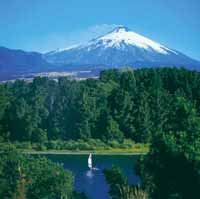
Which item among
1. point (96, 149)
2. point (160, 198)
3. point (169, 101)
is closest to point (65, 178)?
point (160, 198)

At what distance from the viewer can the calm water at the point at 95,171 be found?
27.0 metres

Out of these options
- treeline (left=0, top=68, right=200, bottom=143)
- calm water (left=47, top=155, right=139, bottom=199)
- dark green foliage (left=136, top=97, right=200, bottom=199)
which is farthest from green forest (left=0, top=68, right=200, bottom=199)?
dark green foliage (left=136, top=97, right=200, bottom=199)

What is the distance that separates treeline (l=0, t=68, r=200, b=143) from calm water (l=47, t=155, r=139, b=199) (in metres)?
4.32

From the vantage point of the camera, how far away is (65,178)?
1683 centimetres

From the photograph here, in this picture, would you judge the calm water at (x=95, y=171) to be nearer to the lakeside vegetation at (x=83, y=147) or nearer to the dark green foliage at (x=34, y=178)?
the lakeside vegetation at (x=83, y=147)

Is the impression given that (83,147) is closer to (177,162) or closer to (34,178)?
(34,178)

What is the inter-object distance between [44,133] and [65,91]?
4.94m

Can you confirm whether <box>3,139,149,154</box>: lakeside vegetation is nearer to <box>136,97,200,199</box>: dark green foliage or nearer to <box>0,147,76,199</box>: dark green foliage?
<box>0,147,76,199</box>: dark green foliage

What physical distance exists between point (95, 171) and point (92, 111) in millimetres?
12666

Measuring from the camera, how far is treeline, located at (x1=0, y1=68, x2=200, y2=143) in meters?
46.3

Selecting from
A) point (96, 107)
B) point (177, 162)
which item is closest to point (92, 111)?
point (96, 107)

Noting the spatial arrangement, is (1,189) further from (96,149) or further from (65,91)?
(65,91)

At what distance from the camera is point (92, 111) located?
46719 mm

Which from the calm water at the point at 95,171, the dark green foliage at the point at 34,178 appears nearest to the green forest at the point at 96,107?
the calm water at the point at 95,171
